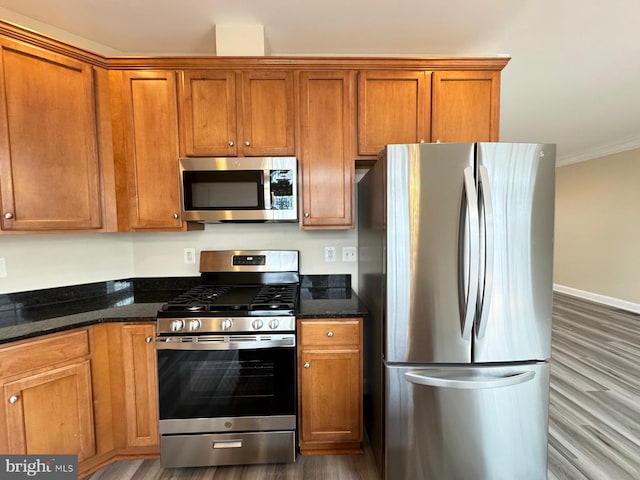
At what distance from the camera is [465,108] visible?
6.26 feet

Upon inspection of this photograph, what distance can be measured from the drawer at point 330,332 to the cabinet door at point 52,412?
127cm

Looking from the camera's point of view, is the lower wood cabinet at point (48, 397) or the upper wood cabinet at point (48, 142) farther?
the upper wood cabinet at point (48, 142)

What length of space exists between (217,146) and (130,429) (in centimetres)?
187

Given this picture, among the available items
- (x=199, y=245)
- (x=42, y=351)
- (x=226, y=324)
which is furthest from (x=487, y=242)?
(x=42, y=351)

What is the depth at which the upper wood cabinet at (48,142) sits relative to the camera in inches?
60.4

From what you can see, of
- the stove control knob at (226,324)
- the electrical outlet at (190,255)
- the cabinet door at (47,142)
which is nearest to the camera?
the cabinet door at (47,142)

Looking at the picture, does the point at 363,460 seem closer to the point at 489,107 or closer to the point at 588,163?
the point at 489,107

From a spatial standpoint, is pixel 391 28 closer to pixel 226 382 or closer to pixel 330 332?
pixel 330 332

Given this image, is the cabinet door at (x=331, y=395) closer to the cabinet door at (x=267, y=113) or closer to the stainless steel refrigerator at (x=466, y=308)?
the stainless steel refrigerator at (x=466, y=308)

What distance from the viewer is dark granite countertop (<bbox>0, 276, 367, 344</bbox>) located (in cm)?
158

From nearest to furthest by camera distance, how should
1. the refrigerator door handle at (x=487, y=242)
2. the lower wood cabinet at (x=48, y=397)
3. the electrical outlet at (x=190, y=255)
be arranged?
the refrigerator door handle at (x=487, y=242) < the lower wood cabinet at (x=48, y=397) < the electrical outlet at (x=190, y=255)

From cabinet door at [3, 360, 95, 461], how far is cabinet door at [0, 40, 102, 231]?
836 mm

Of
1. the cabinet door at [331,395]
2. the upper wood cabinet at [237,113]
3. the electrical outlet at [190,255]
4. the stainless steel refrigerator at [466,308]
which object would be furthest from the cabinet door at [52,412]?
the stainless steel refrigerator at [466,308]

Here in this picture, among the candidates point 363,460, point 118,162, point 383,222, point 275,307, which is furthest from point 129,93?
point 363,460
